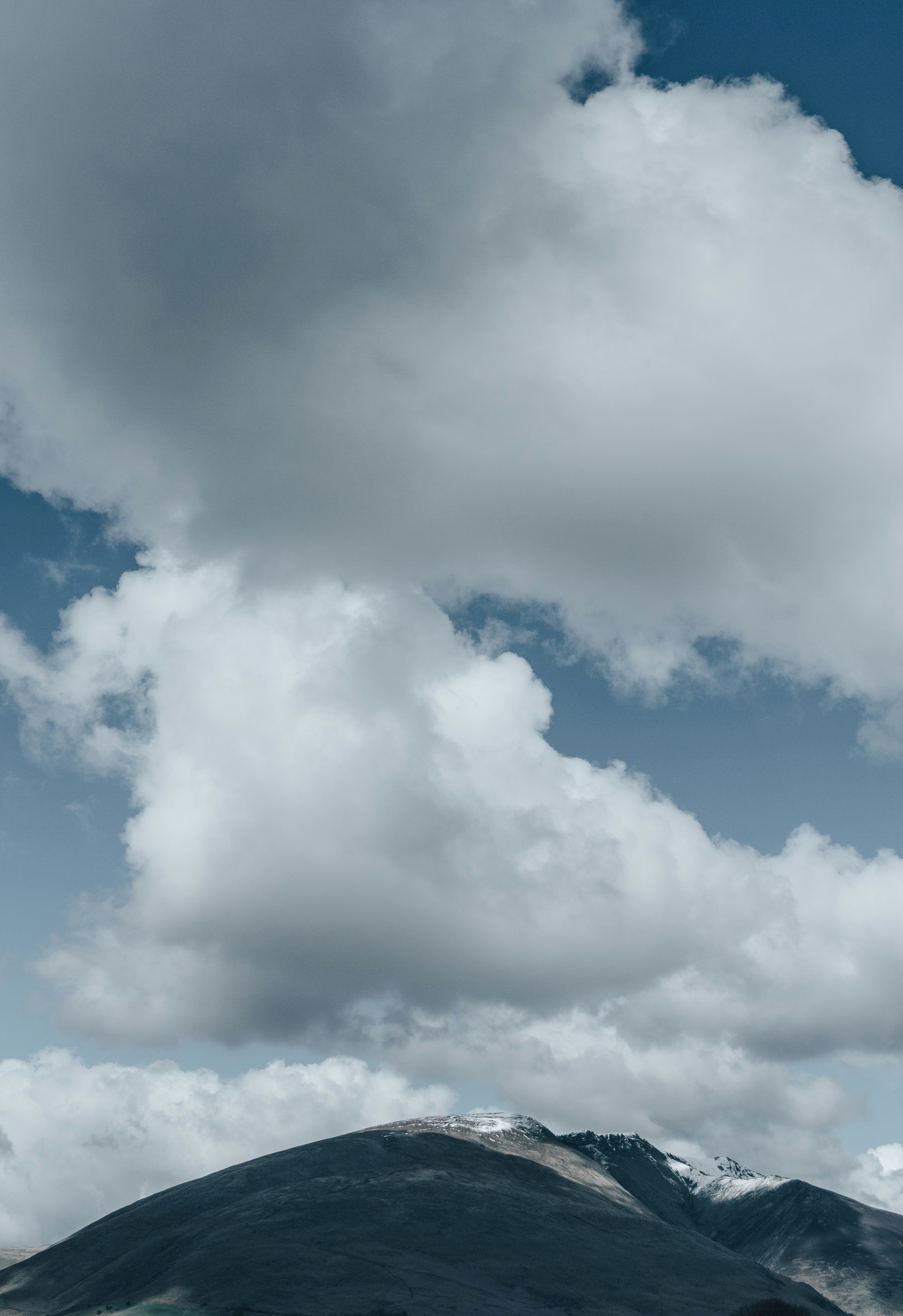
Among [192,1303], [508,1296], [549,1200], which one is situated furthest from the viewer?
[549,1200]

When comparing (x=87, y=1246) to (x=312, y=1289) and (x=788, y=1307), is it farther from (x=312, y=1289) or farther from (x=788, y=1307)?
A: (x=788, y=1307)

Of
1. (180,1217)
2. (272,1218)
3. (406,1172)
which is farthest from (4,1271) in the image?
(406,1172)

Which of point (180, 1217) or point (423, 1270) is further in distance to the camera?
point (180, 1217)

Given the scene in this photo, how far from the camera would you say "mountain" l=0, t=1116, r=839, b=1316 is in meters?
124

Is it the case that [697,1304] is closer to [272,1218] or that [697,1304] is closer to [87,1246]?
[272,1218]

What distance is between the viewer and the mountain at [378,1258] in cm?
12350

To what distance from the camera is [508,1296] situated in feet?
439

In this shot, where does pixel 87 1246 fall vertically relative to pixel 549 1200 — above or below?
below

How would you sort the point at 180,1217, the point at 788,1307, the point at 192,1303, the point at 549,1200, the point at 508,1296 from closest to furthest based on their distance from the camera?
the point at 192,1303, the point at 508,1296, the point at 788,1307, the point at 180,1217, the point at 549,1200

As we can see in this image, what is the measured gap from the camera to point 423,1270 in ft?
448

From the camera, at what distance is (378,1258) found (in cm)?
14025

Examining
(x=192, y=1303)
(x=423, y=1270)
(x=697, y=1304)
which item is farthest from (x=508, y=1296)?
(x=192, y=1303)

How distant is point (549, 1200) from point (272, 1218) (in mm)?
58717

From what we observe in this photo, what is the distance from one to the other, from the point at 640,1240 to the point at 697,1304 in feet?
116
